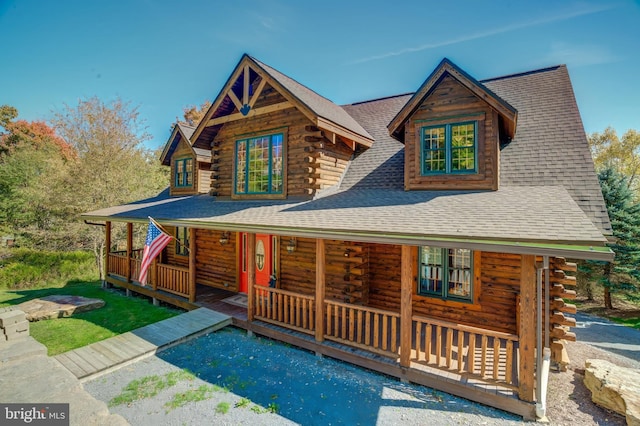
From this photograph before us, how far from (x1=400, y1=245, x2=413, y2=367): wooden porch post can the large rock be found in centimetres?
330

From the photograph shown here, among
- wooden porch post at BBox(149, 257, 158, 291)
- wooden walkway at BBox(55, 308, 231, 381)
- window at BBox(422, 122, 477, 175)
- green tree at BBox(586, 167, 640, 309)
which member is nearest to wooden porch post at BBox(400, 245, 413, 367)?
window at BBox(422, 122, 477, 175)

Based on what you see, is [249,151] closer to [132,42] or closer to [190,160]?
[190,160]

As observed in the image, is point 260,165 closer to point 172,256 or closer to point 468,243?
point 172,256

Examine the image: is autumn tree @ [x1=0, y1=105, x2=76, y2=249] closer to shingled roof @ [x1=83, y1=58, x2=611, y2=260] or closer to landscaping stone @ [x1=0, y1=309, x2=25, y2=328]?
shingled roof @ [x1=83, y1=58, x2=611, y2=260]

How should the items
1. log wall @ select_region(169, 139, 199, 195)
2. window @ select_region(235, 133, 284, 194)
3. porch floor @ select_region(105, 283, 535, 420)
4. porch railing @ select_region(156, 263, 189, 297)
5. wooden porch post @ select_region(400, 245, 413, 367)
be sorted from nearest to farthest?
1. porch floor @ select_region(105, 283, 535, 420)
2. wooden porch post @ select_region(400, 245, 413, 367)
3. window @ select_region(235, 133, 284, 194)
4. porch railing @ select_region(156, 263, 189, 297)
5. log wall @ select_region(169, 139, 199, 195)

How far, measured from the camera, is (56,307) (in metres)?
10.0

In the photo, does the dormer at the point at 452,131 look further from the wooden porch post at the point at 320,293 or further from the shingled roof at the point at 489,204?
the wooden porch post at the point at 320,293

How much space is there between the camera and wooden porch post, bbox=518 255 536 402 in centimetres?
464

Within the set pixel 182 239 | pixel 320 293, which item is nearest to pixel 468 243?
pixel 320 293

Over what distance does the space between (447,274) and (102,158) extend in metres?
20.7

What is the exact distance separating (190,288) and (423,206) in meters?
7.95

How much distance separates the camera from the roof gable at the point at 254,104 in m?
8.91

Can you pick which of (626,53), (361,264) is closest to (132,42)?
(361,264)

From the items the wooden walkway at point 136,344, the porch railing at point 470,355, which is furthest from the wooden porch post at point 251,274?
the porch railing at point 470,355
